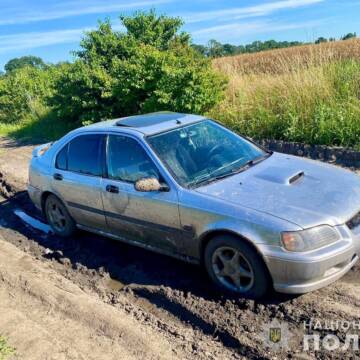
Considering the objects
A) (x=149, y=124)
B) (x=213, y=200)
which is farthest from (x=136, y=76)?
(x=213, y=200)

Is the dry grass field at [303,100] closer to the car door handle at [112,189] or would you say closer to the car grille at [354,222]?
the car grille at [354,222]

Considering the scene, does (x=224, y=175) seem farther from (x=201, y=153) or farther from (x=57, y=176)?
(x=57, y=176)

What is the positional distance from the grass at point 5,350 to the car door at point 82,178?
1884 mm

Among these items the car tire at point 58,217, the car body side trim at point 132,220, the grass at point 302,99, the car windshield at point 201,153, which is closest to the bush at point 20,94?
the grass at point 302,99

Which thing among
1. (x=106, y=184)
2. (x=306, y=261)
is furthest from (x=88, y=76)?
(x=306, y=261)

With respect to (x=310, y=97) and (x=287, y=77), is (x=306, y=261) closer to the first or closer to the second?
(x=310, y=97)

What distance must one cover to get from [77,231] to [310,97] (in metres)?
5.36

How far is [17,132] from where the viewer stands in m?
17.0

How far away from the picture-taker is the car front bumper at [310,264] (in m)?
3.79

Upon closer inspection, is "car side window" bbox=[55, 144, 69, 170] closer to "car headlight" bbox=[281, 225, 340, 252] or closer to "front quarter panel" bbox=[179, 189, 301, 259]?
"front quarter panel" bbox=[179, 189, 301, 259]

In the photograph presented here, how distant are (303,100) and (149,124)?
4.78 meters

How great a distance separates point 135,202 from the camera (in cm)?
493

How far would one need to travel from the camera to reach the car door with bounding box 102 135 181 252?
4652 mm

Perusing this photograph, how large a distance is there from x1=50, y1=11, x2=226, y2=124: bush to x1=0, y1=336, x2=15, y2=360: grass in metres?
7.22
